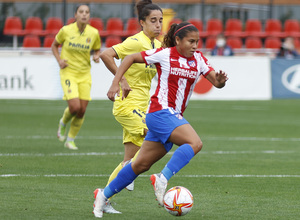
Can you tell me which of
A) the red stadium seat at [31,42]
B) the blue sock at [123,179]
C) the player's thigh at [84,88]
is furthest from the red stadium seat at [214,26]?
the blue sock at [123,179]

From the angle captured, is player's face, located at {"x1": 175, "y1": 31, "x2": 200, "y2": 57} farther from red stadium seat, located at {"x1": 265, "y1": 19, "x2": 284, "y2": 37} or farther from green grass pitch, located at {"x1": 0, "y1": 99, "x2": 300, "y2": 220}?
red stadium seat, located at {"x1": 265, "y1": 19, "x2": 284, "y2": 37}

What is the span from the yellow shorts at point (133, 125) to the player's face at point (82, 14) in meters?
4.77

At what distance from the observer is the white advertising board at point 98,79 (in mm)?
22297

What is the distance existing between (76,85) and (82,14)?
1253 millimetres

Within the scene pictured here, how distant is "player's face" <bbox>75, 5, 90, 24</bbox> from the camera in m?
11.9

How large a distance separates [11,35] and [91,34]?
722 inches

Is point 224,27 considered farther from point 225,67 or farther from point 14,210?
point 14,210

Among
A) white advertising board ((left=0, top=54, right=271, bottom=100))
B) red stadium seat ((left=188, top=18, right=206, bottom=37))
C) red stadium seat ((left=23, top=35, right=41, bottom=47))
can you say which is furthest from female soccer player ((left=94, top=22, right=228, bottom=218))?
red stadium seat ((left=188, top=18, right=206, bottom=37))

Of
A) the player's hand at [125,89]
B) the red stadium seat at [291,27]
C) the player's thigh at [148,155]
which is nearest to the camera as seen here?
the player's thigh at [148,155]

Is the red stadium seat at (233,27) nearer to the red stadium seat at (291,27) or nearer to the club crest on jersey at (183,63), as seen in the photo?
the red stadium seat at (291,27)

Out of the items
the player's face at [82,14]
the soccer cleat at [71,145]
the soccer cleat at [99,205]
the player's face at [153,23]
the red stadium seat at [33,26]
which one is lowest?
the red stadium seat at [33,26]

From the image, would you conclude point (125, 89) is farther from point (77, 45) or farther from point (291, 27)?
point (291, 27)

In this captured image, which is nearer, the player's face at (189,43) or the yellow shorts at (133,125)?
the player's face at (189,43)

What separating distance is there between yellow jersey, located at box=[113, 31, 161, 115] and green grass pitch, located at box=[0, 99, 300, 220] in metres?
0.99
